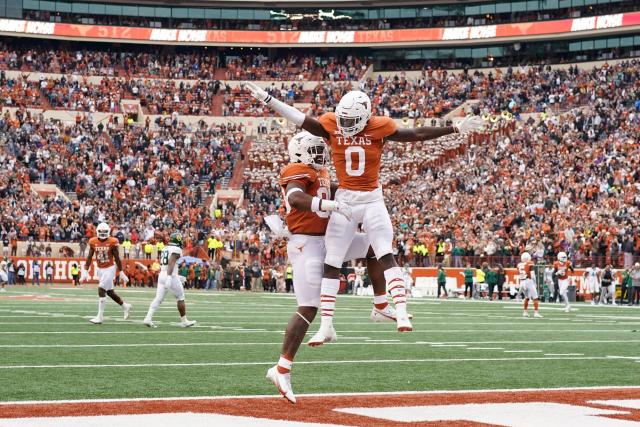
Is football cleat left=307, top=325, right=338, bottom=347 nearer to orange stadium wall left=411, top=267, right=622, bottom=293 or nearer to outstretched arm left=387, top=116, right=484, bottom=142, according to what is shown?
outstretched arm left=387, top=116, right=484, bottom=142

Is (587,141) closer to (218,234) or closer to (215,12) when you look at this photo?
(218,234)

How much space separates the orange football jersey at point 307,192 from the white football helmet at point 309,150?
0.22 feet

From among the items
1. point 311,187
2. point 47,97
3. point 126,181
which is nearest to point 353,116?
point 311,187

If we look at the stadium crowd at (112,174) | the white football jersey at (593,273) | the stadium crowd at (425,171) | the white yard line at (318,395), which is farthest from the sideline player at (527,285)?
the stadium crowd at (112,174)

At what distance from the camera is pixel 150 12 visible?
65938 mm

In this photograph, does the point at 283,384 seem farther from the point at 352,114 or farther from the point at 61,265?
the point at 61,265

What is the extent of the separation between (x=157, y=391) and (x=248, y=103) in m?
52.6

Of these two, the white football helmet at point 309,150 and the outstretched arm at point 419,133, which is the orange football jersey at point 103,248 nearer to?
the white football helmet at point 309,150

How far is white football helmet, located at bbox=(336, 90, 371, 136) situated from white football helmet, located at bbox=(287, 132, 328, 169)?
0.26 metres

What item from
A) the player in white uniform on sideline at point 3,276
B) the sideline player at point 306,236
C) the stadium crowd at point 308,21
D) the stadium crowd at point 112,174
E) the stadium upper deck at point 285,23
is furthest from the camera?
the stadium crowd at point 308,21

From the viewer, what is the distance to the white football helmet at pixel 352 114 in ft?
29.5

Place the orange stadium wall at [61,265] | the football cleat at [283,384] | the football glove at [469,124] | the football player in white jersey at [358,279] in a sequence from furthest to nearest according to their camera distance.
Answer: the orange stadium wall at [61,265], the football player in white jersey at [358,279], the football glove at [469,124], the football cleat at [283,384]

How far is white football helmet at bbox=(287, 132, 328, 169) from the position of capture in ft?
30.2

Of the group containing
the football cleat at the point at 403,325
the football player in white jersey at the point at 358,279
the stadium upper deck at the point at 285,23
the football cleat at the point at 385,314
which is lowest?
the football cleat at the point at 403,325
